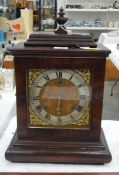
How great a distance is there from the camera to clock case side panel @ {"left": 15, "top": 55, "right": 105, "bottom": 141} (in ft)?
2.12

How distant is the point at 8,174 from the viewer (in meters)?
0.67

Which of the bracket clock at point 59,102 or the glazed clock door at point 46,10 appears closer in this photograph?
the bracket clock at point 59,102

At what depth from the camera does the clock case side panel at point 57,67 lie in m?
0.65

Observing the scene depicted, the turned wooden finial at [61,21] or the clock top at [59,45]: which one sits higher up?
the turned wooden finial at [61,21]

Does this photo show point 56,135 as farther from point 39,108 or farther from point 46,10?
point 46,10

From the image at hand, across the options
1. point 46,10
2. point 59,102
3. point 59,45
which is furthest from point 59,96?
point 46,10

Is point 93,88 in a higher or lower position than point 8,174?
higher

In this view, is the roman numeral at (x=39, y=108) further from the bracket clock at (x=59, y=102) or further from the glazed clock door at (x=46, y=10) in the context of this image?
the glazed clock door at (x=46, y=10)

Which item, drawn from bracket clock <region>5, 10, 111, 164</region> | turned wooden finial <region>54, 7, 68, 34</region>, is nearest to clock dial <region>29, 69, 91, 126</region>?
bracket clock <region>5, 10, 111, 164</region>

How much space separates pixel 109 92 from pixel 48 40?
2.94m

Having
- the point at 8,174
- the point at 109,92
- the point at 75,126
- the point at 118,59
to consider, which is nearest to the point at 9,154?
the point at 8,174

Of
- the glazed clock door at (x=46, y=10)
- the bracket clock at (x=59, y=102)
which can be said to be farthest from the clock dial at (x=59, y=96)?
the glazed clock door at (x=46, y=10)

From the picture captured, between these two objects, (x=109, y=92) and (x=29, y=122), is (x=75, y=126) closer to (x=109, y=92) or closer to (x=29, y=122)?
(x=29, y=122)

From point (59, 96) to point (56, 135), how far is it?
101 millimetres
